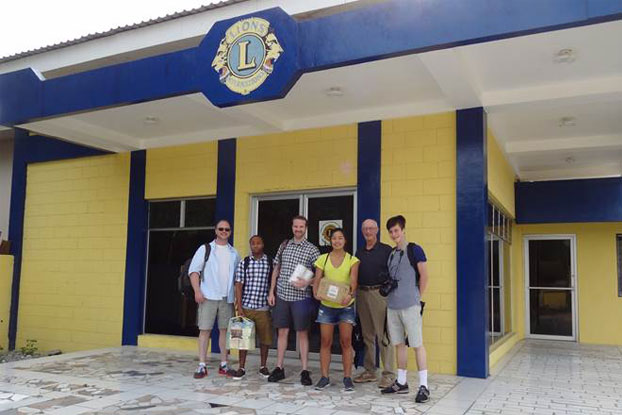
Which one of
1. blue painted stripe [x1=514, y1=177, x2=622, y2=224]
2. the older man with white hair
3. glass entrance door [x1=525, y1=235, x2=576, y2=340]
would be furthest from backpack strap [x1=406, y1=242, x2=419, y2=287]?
glass entrance door [x1=525, y1=235, x2=576, y2=340]

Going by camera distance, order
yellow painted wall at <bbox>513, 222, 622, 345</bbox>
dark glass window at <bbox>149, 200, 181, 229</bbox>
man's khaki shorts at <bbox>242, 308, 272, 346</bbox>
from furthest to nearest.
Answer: yellow painted wall at <bbox>513, 222, 622, 345</bbox> < dark glass window at <bbox>149, 200, 181, 229</bbox> < man's khaki shorts at <bbox>242, 308, 272, 346</bbox>

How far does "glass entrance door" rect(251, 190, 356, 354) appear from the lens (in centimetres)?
714

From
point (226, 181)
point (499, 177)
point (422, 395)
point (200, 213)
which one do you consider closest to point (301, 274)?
point (422, 395)

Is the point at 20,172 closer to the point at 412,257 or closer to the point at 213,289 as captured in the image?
the point at 213,289

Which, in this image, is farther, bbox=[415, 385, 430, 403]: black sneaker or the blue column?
the blue column

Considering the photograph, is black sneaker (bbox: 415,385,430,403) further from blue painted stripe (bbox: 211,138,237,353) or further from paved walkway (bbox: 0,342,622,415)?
blue painted stripe (bbox: 211,138,237,353)

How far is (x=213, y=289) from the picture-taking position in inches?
238

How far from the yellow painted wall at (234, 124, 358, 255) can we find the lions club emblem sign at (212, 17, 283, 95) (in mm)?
2341

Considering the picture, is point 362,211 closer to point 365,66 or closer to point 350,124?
point 350,124

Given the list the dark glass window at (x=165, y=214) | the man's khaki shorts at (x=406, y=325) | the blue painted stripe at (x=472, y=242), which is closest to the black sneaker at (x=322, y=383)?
the man's khaki shorts at (x=406, y=325)

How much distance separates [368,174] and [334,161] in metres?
0.52

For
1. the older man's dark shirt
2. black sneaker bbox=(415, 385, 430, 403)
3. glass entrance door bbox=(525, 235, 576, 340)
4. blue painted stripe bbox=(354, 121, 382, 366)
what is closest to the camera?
black sneaker bbox=(415, 385, 430, 403)

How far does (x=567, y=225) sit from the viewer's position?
10.6 metres

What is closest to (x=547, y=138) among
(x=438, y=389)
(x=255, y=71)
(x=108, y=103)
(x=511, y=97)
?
(x=511, y=97)
